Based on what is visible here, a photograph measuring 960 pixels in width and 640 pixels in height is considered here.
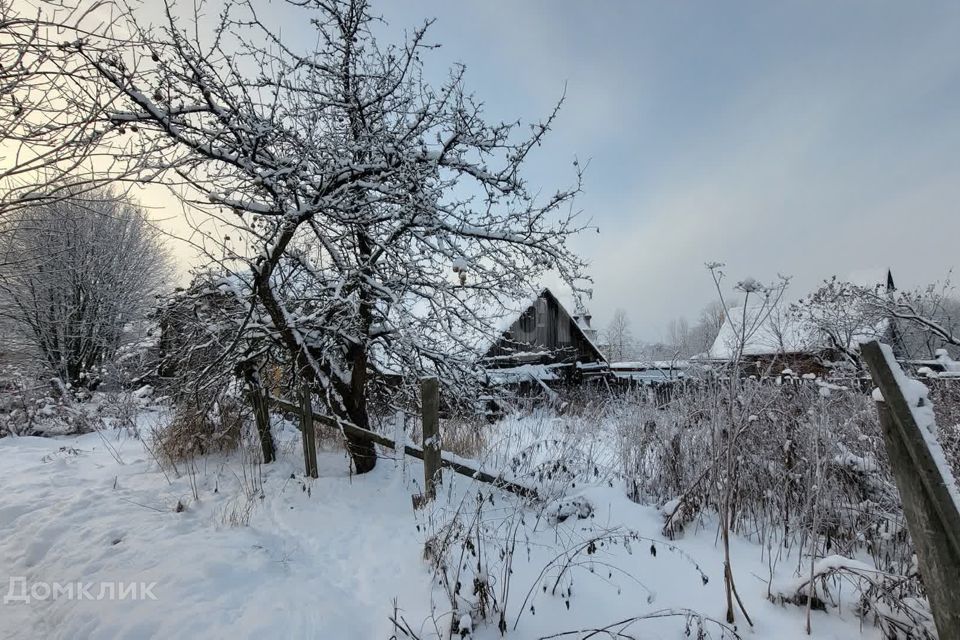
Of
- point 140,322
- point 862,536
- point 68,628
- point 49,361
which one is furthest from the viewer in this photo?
point 140,322

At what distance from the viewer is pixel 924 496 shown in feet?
5.29

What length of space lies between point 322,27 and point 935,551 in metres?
6.57

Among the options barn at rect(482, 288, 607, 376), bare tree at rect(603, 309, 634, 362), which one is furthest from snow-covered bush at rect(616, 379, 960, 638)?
bare tree at rect(603, 309, 634, 362)

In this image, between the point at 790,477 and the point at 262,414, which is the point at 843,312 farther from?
the point at 262,414

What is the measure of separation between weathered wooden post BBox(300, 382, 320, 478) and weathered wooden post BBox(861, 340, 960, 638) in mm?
5172

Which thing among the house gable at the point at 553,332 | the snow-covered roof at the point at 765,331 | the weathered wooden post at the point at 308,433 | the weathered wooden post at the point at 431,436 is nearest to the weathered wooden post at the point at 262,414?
the weathered wooden post at the point at 308,433

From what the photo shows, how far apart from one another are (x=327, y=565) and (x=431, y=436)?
1.41 m

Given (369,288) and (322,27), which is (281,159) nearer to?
(369,288)

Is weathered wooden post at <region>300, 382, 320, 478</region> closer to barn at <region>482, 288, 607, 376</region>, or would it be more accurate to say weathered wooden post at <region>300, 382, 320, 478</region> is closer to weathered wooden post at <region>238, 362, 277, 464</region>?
weathered wooden post at <region>238, 362, 277, 464</region>

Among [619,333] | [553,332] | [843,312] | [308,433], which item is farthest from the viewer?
[619,333]

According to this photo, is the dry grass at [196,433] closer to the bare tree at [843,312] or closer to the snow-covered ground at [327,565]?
the snow-covered ground at [327,565]

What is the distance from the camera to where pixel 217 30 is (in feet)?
12.7

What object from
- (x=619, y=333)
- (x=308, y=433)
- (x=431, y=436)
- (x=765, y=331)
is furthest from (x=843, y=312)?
(x=619, y=333)

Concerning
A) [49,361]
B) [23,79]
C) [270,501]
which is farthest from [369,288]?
[49,361]
